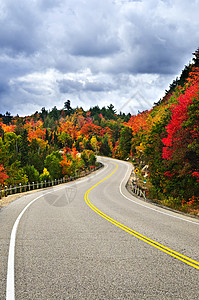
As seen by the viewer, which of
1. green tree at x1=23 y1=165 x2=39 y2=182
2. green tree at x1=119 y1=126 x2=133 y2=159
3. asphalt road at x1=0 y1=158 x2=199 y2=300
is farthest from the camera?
green tree at x1=119 y1=126 x2=133 y2=159

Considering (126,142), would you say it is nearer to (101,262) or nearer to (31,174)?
(31,174)

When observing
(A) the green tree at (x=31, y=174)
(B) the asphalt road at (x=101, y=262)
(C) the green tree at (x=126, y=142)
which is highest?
(C) the green tree at (x=126, y=142)

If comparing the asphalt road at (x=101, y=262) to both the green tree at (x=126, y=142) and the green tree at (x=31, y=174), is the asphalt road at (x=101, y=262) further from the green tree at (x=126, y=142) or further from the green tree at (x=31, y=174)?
the green tree at (x=126, y=142)

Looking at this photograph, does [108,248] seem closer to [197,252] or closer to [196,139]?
[197,252]

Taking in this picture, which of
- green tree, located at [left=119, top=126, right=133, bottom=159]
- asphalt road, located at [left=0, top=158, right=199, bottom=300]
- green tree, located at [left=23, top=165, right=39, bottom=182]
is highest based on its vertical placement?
green tree, located at [left=119, top=126, right=133, bottom=159]

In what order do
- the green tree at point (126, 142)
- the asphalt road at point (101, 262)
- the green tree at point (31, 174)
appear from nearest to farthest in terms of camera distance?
the asphalt road at point (101, 262) → the green tree at point (31, 174) → the green tree at point (126, 142)

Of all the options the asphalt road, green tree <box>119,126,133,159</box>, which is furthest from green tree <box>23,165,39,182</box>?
green tree <box>119,126,133,159</box>

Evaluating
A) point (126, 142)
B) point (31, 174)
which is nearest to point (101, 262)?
point (31, 174)

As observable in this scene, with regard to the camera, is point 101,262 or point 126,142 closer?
point 101,262

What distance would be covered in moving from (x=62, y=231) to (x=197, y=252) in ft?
13.4

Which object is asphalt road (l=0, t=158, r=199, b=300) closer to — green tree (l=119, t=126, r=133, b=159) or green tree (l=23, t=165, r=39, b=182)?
green tree (l=23, t=165, r=39, b=182)

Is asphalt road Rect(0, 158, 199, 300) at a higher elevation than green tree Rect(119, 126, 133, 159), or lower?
lower

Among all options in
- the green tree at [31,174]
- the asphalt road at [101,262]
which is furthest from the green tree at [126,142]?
the asphalt road at [101,262]

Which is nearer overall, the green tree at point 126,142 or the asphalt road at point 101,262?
the asphalt road at point 101,262
